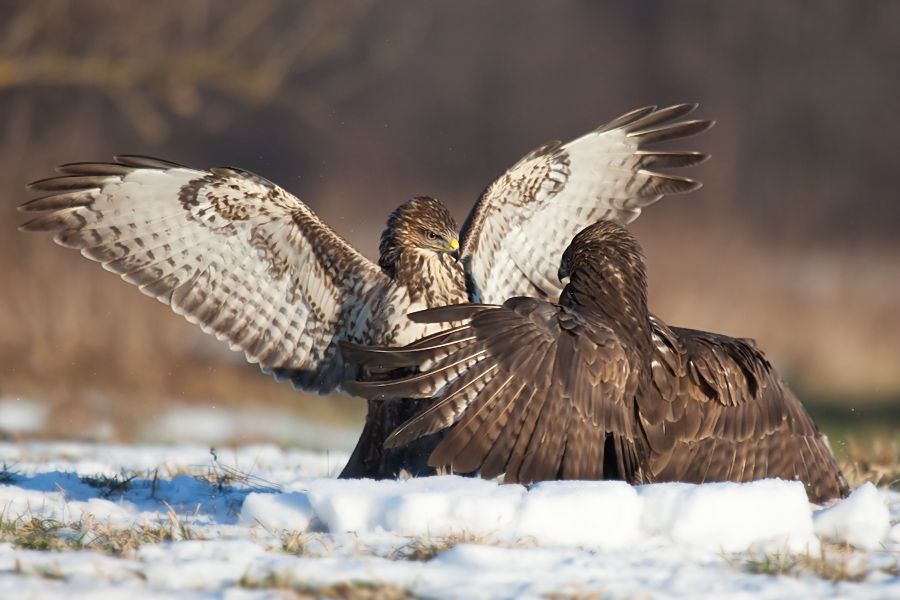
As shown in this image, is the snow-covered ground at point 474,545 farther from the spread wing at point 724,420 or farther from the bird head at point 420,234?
the bird head at point 420,234

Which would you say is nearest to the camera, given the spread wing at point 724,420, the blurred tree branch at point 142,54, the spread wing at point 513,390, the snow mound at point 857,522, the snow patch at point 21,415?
the snow mound at point 857,522

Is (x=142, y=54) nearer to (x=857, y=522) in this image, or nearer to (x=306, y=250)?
(x=306, y=250)

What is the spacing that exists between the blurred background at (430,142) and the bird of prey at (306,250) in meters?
3.86

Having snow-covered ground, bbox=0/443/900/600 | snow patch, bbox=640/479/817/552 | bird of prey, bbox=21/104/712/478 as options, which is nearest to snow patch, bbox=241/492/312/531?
snow-covered ground, bbox=0/443/900/600

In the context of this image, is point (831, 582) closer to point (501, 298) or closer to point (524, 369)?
point (524, 369)

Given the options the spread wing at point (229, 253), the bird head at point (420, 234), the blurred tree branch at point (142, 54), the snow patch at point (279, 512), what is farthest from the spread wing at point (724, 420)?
the blurred tree branch at point (142, 54)

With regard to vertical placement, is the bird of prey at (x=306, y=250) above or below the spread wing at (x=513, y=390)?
above

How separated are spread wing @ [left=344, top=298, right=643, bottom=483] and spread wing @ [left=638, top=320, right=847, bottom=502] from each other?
294 millimetres

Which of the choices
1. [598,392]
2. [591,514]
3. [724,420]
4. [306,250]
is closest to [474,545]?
[591,514]

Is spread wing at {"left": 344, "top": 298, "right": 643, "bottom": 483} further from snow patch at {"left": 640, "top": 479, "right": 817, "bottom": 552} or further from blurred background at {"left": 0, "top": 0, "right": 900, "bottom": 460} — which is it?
blurred background at {"left": 0, "top": 0, "right": 900, "bottom": 460}

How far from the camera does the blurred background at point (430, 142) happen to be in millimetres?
12219

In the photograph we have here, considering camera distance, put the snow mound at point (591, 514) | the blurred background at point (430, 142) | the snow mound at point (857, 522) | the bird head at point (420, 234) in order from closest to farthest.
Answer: the snow mound at point (591, 514)
the snow mound at point (857, 522)
the bird head at point (420, 234)
the blurred background at point (430, 142)

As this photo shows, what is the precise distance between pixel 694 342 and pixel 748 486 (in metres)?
1.13

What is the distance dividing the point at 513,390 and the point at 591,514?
646 millimetres
